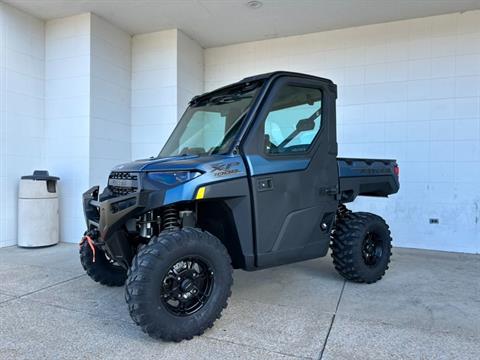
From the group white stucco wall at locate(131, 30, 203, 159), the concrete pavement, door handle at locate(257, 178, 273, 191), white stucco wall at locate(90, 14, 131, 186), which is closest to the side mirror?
door handle at locate(257, 178, 273, 191)

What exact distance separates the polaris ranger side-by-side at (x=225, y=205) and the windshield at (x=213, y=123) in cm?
1

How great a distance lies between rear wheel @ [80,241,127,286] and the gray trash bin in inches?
97.7

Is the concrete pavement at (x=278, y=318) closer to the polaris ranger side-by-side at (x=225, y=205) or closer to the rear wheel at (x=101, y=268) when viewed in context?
the rear wheel at (x=101, y=268)

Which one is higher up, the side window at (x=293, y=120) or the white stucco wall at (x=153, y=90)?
the white stucco wall at (x=153, y=90)

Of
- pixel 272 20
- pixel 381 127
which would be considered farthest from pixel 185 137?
pixel 381 127

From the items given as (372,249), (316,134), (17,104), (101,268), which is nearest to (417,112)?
(372,249)

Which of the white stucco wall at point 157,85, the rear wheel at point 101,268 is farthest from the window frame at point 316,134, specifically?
the white stucco wall at point 157,85

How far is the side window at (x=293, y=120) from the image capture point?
3.07 meters

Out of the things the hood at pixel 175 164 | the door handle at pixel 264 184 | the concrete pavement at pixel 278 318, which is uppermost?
the hood at pixel 175 164

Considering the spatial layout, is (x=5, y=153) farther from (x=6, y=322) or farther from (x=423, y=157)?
(x=423, y=157)

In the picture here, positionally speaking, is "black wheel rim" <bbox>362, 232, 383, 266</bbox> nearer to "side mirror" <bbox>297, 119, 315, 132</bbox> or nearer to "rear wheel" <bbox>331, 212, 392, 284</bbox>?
"rear wheel" <bbox>331, 212, 392, 284</bbox>

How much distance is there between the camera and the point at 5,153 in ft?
17.8

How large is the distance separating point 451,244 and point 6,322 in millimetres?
5847

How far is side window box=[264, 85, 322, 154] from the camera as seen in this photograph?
10.1 feet
